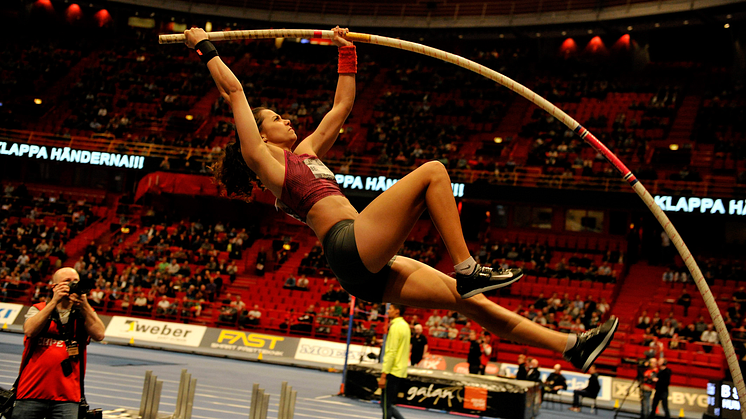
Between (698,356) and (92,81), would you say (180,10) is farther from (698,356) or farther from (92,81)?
(698,356)

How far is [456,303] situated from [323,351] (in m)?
16.6

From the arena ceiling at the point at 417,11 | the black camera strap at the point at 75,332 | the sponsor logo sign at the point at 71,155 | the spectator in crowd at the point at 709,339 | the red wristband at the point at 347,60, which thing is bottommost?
the black camera strap at the point at 75,332

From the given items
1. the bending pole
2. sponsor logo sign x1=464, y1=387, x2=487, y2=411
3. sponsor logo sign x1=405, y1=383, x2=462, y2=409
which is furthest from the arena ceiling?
the bending pole

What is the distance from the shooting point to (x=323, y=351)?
1972 centimetres

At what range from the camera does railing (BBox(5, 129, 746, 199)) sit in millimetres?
22031

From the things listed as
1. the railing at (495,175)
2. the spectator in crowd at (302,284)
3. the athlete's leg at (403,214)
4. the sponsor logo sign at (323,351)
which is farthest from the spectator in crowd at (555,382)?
the athlete's leg at (403,214)

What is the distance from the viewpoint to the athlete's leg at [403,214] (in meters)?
3.47

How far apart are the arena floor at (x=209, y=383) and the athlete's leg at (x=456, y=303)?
7.09 m

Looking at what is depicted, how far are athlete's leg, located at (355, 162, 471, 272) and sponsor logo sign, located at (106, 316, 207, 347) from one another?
18.3 meters

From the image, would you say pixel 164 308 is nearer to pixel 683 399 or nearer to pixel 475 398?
pixel 475 398

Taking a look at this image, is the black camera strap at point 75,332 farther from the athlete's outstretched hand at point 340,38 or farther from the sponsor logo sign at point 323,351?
the sponsor logo sign at point 323,351

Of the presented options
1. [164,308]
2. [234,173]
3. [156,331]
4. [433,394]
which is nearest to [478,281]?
[234,173]

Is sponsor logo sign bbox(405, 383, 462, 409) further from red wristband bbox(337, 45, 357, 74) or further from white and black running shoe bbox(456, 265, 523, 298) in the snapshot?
white and black running shoe bbox(456, 265, 523, 298)

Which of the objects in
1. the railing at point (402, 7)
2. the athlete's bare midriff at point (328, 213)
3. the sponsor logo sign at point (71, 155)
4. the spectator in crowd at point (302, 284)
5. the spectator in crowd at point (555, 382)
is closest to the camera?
the athlete's bare midriff at point (328, 213)
